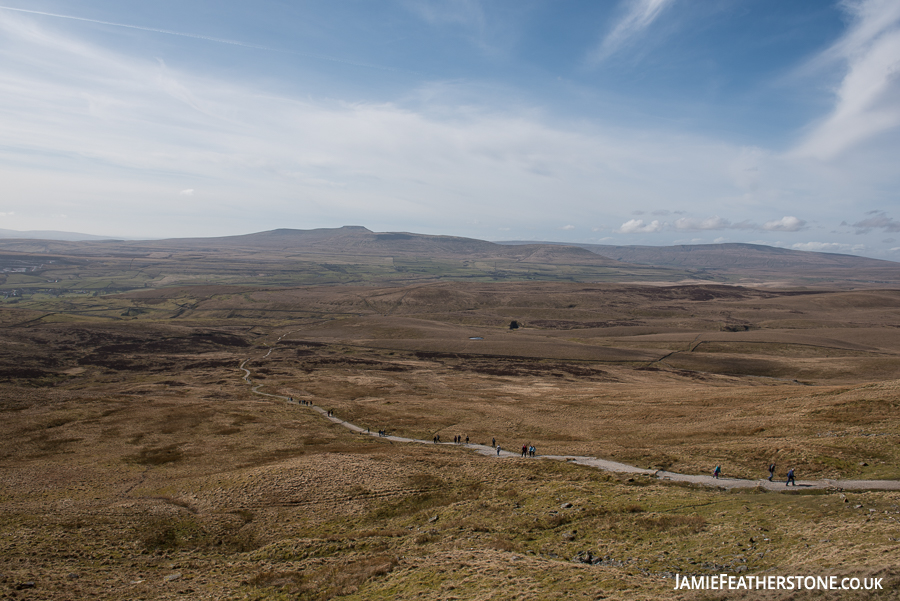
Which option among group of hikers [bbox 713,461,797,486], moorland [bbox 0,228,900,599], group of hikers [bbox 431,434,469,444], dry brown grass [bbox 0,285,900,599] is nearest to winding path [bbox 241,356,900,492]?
group of hikers [bbox 713,461,797,486]

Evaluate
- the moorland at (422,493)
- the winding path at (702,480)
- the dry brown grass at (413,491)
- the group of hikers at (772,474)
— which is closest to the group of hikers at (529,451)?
the group of hikers at (772,474)

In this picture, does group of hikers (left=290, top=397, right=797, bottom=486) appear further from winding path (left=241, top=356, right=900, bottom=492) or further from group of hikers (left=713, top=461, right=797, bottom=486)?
winding path (left=241, top=356, right=900, bottom=492)

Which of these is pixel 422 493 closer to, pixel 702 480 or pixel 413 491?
pixel 413 491

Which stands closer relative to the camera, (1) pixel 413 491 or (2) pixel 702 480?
(2) pixel 702 480

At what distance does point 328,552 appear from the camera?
26.4 meters

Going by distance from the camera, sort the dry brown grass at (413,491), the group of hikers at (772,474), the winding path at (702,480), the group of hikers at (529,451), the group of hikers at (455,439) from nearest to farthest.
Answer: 1. the dry brown grass at (413,491)
2. the winding path at (702,480)
3. the group of hikers at (772,474)
4. the group of hikers at (529,451)
5. the group of hikers at (455,439)

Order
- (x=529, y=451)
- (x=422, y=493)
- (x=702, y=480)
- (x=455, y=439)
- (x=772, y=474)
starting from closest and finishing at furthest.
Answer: (x=772, y=474)
(x=702, y=480)
(x=422, y=493)
(x=529, y=451)
(x=455, y=439)

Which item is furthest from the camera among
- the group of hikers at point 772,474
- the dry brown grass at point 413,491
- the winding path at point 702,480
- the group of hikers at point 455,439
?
the group of hikers at point 455,439

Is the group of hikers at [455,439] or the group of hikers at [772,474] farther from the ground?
the group of hikers at [772,474]

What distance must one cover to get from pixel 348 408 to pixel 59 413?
1574 inches

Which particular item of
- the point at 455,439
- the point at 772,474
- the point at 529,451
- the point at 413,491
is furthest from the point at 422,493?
the point at 772,474

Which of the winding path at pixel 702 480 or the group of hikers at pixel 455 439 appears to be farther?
the group of hikers at pixel 455 439

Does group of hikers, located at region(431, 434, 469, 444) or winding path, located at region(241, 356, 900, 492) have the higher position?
→ winding path, located at region(241, 356, 900, 492)

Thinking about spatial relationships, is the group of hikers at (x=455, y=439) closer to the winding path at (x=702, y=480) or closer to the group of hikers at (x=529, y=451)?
the group of hikers at (x=529, y=451)
